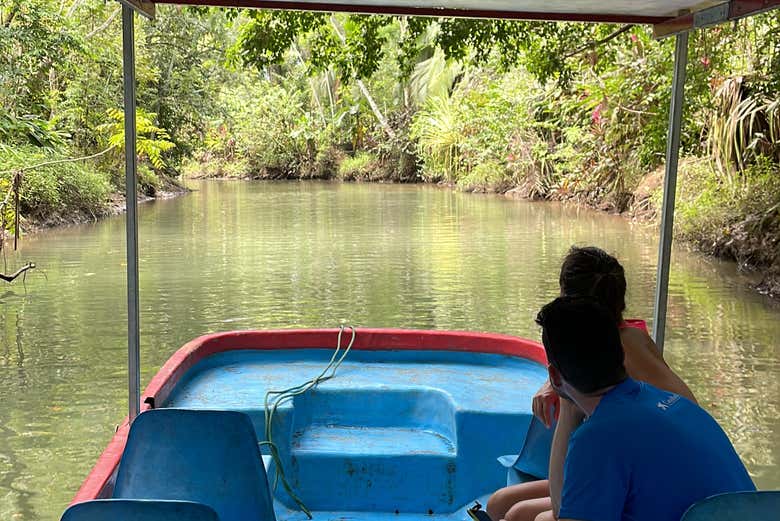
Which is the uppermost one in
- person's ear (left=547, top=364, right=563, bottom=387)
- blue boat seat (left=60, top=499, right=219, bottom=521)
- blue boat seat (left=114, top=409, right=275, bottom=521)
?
person's ear (left=547, top=364, right=563, bottom=387)

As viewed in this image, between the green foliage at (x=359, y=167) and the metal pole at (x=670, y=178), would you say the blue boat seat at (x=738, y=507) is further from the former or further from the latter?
the green foliage at (x=359, y=167)

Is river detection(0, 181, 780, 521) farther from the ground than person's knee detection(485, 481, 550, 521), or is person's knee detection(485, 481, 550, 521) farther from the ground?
person's knee detection(485, 481, 550, 521)

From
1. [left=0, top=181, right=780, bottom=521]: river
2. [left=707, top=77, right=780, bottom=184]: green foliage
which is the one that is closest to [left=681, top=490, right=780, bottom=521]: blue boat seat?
[left=0, top=181, right=780, bottom=521]: river

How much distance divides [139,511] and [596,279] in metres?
1.22

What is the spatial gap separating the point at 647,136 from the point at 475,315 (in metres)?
6.95

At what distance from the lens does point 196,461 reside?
7.70 ft

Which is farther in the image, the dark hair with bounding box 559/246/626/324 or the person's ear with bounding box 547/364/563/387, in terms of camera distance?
the dark hair with bounding box 559/246/626/324

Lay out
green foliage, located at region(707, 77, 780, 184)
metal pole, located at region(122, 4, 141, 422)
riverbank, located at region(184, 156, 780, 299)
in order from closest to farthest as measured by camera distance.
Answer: metal pole, located at region(122, 4, 141, 422) → riverbank, located at region(184, 156, 780, 299) → green foliage, located at region(707, 77, 780, 184)

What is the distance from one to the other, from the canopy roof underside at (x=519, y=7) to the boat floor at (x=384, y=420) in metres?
1.53

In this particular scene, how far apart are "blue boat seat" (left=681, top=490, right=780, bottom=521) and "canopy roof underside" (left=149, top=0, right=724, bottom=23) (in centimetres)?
214

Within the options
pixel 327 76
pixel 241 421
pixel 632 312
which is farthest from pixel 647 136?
pixel 327 76

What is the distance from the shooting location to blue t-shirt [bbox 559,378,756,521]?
168 centimetres

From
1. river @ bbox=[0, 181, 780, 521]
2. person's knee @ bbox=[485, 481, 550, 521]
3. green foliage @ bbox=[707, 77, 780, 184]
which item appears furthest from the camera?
green foliage @ bbox=[707, 77, 780, 184]

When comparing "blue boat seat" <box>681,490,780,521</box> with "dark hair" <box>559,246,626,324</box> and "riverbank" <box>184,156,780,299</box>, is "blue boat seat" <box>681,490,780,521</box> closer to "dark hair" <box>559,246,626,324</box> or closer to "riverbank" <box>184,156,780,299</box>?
"dark hair" <box>559,246,626,324</box>
